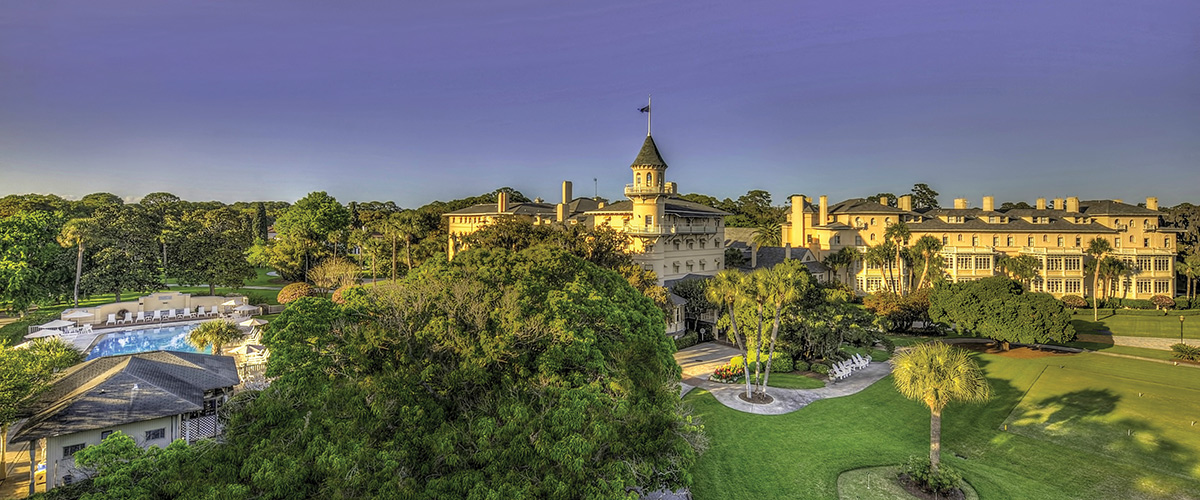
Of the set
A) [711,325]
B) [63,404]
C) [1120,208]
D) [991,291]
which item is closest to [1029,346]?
[991,291]

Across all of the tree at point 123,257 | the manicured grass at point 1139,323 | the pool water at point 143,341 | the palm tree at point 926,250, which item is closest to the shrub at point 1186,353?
the manicured grass at point 1139,323

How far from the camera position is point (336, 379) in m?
13.6

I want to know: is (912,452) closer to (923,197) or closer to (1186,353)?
(1186,353)

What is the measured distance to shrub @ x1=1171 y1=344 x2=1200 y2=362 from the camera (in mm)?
30484

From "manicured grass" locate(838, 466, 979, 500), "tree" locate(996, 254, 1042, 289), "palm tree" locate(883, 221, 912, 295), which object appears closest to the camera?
"manicured grass" locate(838, 466, 979, 500)

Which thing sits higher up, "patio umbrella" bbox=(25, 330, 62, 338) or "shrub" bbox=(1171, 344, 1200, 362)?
"patio umbrella" bbox=(25, 330, 62, 338)

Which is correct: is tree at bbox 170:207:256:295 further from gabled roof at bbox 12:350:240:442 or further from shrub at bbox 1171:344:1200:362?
shrub at bbox 1171:344:1200:362

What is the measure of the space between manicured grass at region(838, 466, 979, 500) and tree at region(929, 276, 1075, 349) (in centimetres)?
2105

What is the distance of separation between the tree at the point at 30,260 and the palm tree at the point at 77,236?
0.65m

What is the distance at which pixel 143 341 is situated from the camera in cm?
3422

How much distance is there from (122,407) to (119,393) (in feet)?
2.14

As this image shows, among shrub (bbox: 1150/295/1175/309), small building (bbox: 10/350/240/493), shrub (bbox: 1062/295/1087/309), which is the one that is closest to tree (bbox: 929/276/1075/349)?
shrub (bbox: 1062/295/1087/309)

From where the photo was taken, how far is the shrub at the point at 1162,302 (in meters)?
50.1

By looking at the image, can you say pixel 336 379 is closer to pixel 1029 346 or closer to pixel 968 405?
pixel 968 405
